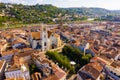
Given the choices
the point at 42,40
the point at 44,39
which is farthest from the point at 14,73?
the point at 44,39

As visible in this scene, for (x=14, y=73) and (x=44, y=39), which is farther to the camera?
(x=44, y=39)

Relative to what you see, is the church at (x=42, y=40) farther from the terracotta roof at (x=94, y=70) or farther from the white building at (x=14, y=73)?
the white building at (x=14, y=73)

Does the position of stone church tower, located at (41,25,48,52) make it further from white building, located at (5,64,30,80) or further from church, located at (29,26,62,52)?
white building, located at (5,64,30,80)

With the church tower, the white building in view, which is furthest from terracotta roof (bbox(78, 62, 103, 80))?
the church tower

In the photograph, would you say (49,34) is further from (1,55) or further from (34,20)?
(34,20)

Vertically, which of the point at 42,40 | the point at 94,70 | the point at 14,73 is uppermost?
the point at 42,40

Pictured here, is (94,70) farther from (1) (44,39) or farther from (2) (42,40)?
(2) (42,40)

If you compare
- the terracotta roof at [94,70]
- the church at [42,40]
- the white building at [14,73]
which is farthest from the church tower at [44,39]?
the white building at [14,73]

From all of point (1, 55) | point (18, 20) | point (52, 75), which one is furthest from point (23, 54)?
point (18, 20)

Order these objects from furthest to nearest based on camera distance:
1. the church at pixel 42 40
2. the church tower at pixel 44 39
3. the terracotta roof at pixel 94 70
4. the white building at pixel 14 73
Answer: the church at pixel 42 40
the church tower at pixel 44 39
the terracotta roof at pixel 94 70
the white building at pixel 14 73

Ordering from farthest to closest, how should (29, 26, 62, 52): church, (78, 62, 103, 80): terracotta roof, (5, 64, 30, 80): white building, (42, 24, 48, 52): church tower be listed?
(29, 26, 62, 52): church, (42, 24, 48, 52): church tower, (78, 62, 103, 80): terracotta roof, (5, 64, 30, 80): white building

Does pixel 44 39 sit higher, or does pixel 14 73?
pixel 44 39
